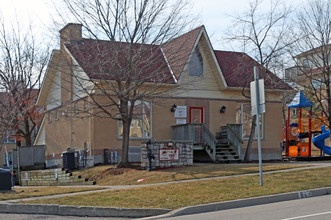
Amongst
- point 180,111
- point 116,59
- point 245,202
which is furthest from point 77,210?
point 180,111

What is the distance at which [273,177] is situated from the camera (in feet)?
52.5

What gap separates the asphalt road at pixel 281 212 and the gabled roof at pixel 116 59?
33.8 ft

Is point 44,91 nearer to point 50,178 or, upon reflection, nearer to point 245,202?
point 50,178

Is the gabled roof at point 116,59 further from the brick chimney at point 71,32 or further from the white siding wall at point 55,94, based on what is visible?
the white siding wall at point 55,94

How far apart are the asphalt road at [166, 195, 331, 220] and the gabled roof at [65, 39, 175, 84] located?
1029cm

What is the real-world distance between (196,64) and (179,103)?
2417 millimetres

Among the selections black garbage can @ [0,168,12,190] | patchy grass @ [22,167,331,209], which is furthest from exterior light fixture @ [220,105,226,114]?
black garbage can @ [0,168,12,190]

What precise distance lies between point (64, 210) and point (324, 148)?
1951cm

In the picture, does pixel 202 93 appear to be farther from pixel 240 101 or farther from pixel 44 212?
Result: pixel 44 212

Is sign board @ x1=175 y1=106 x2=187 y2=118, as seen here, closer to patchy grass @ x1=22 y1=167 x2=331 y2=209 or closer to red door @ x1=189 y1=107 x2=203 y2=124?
red door @ x1=189 y1=107 x2=203 y2=124

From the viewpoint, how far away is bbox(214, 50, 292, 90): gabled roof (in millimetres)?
26645

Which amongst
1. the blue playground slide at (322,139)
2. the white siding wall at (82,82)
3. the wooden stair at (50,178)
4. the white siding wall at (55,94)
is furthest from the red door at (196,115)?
the white siding wall at (55,94)

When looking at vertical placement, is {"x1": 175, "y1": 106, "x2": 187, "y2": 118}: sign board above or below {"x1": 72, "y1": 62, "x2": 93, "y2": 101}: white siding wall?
below

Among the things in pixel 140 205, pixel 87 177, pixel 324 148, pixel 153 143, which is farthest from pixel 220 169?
pixel 324 148
